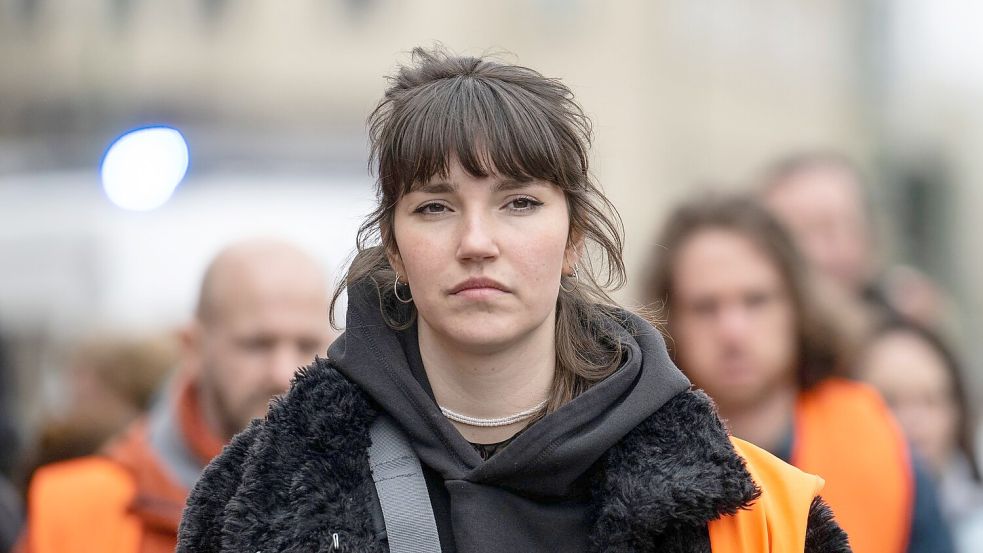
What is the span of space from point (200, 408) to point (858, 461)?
1911 millimetres

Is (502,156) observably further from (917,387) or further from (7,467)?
(7,467)

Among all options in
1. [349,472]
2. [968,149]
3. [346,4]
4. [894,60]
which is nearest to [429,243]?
[349,472]

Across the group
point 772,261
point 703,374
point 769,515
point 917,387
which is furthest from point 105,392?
point 769,515

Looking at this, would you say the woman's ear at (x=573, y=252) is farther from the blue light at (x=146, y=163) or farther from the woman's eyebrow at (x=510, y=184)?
the blue light at (x=146, y=163)

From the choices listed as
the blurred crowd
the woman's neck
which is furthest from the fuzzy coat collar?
the blurred crowd

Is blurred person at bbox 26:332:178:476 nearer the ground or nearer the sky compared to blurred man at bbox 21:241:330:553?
nearer the ground

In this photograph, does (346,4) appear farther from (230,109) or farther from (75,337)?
(75,337)

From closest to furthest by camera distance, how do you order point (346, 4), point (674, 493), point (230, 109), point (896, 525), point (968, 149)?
point (674, 493)
point (896, 525)
point (230, 109)
point (346, 4)
point (968, 149)

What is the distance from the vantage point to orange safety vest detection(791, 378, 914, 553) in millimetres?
4762

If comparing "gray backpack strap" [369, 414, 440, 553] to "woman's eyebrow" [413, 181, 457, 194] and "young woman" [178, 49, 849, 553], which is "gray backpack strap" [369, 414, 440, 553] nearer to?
"young woman" [178, 49, 849, 553]

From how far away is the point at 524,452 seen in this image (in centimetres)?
298

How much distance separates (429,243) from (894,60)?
1260 inches

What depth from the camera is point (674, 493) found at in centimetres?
293

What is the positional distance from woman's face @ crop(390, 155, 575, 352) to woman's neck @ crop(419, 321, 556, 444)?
1.6 inches
